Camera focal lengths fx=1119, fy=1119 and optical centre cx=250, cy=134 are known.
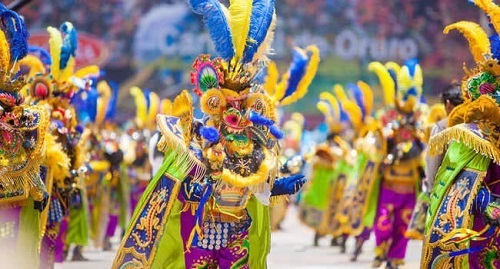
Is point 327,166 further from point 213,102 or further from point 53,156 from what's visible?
point 213,102

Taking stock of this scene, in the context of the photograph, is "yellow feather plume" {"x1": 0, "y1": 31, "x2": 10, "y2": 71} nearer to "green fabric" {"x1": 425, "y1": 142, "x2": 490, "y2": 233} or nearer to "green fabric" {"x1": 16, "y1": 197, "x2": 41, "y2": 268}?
"green fabric" {"x1": 16, "y1": 197, "x2": 41, "y2": 268}

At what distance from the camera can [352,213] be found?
16219mm

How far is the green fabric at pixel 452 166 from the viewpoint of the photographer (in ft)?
27.4

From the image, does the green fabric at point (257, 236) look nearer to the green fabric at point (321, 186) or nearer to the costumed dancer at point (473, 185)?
the costumed dancer at point (473, 185)

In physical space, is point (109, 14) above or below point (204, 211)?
above

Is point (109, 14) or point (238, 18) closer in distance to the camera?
point (238, 18)

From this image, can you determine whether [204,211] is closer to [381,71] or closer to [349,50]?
[381,71]

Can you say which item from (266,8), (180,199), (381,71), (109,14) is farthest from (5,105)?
(109,14)

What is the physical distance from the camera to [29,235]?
Result: 28.9 ft

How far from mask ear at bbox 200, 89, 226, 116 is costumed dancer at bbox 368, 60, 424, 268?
5574 mm

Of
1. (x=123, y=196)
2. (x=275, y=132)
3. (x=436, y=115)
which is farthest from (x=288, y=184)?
(x=123, y=196)

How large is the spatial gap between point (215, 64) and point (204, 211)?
1.09 meters

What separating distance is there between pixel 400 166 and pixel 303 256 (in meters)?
3.00

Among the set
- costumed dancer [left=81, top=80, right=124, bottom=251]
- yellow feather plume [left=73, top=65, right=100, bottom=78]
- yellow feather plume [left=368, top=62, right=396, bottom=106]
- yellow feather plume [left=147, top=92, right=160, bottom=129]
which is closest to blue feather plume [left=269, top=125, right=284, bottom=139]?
yellow feather plume [left=73, top=65, right=100, bottom=78]
